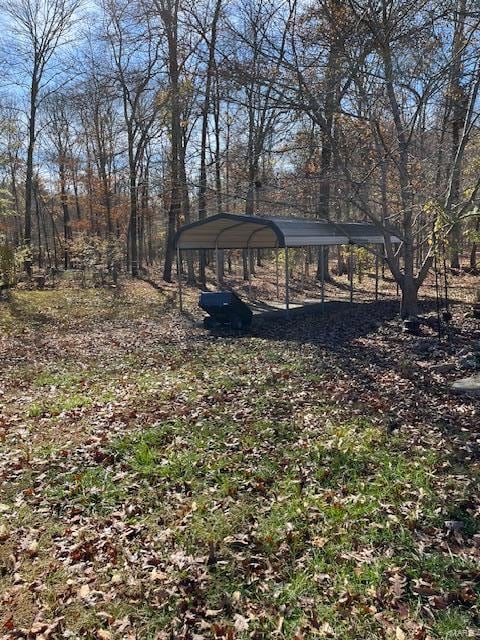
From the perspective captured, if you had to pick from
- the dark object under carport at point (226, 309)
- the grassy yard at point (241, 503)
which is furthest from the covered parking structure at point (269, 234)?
the grassy yard at point (241, 503)

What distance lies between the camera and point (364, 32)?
9.84m

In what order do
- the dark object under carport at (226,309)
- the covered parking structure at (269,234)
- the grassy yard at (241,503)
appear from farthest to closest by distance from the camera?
1. the covered parking structure at (269,234)
2. the dark object under carport at (226,309)
3. the grassy yard at (241,503)

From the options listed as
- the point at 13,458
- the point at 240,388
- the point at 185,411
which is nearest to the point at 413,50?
the point at 240,388

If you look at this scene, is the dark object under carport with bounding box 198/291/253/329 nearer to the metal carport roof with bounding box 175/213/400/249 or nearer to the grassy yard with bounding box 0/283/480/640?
the metal carport roof with bounding box 175/213/400/249

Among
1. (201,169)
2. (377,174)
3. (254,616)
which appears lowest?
(254,616)

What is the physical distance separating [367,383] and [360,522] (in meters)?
3.73

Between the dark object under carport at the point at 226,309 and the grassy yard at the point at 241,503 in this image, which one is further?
the dark object under carport at the point at 226,309

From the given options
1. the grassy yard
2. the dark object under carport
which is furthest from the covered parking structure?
the grassy yard

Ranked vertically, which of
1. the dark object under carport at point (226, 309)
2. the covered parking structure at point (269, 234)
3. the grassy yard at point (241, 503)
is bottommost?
the grassy yard at point (241, 503)

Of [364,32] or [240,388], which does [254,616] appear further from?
[364,32]

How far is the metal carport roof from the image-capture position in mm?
13203

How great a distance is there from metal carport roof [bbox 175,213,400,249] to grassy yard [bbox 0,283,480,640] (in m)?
5.56

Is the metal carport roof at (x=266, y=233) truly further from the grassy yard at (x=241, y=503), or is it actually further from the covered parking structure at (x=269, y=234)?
the grassy yard at (x=241, y=503)

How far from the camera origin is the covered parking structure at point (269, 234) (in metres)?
13.1
